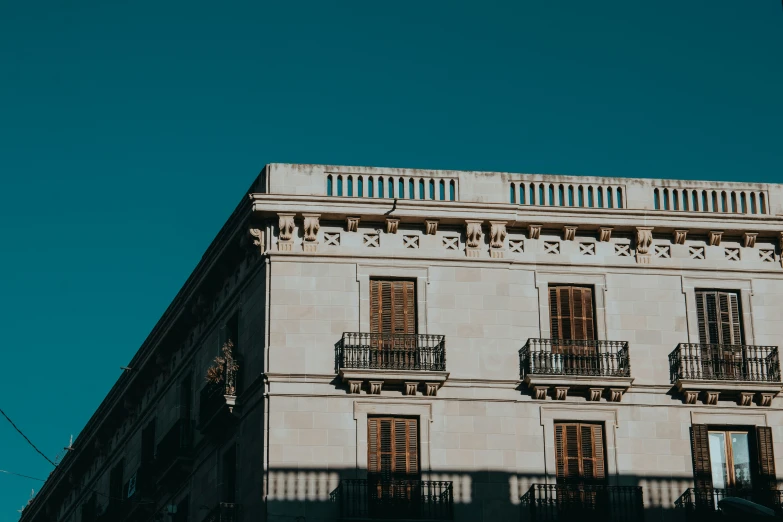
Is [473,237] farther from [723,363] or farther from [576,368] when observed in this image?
[723,363]

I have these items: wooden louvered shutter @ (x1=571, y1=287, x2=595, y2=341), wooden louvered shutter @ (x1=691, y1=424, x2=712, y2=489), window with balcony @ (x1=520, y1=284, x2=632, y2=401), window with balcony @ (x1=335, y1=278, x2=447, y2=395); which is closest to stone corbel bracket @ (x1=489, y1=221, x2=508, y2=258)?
window with balcony @ (x1=520, y1=284, x2=632, y2=401)

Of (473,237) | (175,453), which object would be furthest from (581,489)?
(175,453)

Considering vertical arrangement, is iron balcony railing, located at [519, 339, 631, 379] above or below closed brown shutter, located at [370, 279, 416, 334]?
below

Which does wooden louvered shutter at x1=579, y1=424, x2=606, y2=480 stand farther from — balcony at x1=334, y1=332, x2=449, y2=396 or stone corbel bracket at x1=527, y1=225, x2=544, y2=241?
stone corbel bracket at x1=527, y1=225, x2=544, y2=241

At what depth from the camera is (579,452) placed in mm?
38750

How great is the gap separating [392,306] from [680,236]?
24.6ft

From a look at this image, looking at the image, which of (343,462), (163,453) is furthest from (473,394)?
(163,453)

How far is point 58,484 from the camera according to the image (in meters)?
58.8

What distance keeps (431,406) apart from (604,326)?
4877 mm

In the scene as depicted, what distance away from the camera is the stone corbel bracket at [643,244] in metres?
40.6

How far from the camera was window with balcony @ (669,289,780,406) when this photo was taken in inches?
1547

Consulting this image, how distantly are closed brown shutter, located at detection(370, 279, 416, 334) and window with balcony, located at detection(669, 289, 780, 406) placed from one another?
6.45 metres

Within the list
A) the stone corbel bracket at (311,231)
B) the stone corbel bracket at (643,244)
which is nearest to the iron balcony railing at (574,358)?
the stone corbel bracket at (643,244)

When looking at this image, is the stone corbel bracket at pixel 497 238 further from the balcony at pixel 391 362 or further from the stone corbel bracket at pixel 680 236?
the stone corbel bracket at pixel 680 236
